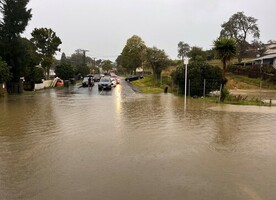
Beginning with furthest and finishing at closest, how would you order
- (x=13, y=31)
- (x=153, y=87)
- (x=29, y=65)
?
(x=153, y=87), (x=29, y=65), (x=13, y=31)

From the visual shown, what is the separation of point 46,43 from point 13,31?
19443mm

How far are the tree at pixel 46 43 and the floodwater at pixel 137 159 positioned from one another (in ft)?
139

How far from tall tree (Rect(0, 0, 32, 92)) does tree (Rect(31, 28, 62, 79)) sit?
18.2m

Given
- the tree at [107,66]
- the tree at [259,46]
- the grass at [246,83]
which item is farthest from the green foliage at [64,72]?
the tree at [107,66]

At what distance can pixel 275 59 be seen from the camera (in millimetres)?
67188

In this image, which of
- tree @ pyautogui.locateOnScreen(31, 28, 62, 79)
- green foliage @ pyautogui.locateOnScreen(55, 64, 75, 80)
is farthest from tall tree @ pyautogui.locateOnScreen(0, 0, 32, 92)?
green foliage @ pyautogui.locateOnScreen(55, 64, 75, 80)

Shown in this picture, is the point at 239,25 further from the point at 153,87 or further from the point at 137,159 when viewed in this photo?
the point at 137,159

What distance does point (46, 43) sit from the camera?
56.5 metres

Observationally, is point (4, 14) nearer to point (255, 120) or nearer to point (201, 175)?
point (255, 120)

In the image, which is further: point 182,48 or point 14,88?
point 182,48

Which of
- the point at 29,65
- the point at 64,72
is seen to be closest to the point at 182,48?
the point at 64,72

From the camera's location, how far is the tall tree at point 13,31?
120 feet

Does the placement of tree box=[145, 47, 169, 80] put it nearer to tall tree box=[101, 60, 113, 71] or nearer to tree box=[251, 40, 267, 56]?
tree box=[251, 40, 267, 56]

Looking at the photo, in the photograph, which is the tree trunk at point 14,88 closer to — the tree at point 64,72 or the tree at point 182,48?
the tree at point 64,72
